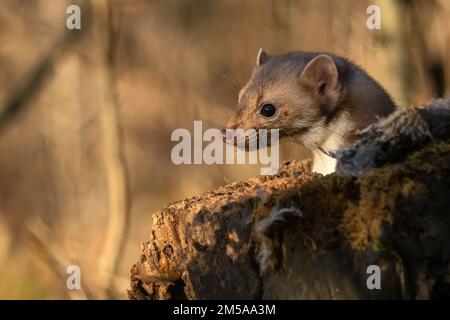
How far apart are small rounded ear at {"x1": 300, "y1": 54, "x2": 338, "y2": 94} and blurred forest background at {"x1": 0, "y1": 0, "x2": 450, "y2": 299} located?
3.47 meters

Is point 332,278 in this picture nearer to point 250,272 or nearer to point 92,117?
point 250,272

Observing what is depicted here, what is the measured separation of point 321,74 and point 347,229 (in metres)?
2.08

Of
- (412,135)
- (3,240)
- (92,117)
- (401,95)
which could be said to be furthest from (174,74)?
(412,135)

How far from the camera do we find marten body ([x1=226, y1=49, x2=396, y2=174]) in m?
5.47

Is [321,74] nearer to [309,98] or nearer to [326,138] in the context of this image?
[309,98]

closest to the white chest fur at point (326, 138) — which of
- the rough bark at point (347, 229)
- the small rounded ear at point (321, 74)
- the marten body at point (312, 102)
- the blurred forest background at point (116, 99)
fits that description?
the marten body at point (312, 102)

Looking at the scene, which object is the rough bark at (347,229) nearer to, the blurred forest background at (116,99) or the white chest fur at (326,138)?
the white chest fur at (326,138)

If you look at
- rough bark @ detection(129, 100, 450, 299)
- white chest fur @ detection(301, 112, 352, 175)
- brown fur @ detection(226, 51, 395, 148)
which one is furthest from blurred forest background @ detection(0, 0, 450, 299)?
rough bark @ detection(129, 100, 450, 299)

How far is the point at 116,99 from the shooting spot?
10391mm

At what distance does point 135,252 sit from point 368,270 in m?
9.08

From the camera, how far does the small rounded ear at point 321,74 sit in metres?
5.50

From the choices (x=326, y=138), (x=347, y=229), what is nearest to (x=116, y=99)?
(x=326, y=138)

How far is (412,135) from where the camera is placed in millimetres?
3873

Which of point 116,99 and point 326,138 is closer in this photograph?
point 326,138
